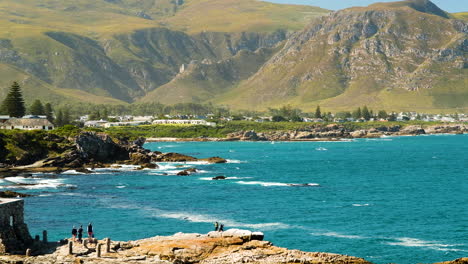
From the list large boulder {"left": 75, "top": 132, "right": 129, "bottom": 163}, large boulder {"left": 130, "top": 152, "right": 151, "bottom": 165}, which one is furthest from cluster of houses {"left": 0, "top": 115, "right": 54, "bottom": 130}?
large boulder {"left": 130, "top": 152, "right": 151, "bottom": 165}

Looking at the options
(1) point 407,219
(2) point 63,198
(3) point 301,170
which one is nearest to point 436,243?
(1) point 407,219

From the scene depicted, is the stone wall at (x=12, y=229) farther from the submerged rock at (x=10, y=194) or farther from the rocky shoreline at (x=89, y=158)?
the rocky shoreline at (x=89, y=158)

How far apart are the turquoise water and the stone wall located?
1723 cm

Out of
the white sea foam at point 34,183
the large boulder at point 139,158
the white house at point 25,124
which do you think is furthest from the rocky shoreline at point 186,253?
the white house at point 25,124

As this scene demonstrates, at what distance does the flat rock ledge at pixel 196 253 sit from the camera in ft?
164

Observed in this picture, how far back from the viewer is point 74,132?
166625mm

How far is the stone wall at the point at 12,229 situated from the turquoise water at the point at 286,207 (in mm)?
17229

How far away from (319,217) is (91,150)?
82927 millimetres

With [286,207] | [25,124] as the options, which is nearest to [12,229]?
[286,207]

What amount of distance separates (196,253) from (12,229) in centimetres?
1583

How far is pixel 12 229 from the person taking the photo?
183 ft

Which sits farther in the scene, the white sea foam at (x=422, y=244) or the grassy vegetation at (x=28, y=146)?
the grassy vegetation at (x=28, y=146)

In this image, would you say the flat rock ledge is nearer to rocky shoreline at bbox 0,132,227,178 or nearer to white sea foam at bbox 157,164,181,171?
rocky shoreline at bbox 0,132,227,178

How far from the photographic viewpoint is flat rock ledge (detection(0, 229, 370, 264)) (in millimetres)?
50094
